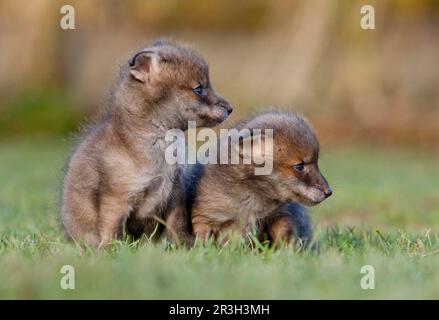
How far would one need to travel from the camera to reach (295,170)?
19.9ft

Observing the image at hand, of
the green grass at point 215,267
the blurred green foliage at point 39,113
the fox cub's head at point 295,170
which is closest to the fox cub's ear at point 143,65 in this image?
the fox cub's head at point 295,170

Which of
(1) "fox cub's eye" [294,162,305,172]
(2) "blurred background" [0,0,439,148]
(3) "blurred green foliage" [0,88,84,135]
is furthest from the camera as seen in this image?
(3) "blurred green foliage" [0,88,84,135]

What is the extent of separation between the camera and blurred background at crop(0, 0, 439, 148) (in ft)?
66.9

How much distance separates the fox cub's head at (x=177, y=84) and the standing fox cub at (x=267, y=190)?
0.33 metres

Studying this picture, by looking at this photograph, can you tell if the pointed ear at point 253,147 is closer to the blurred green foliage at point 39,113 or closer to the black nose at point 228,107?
the black nose at point 228,107

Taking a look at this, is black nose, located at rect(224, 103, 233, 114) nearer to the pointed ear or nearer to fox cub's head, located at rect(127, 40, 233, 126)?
fox cub's head, located at rect(127, 40, 233, 126)

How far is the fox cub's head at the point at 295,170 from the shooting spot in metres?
6.00

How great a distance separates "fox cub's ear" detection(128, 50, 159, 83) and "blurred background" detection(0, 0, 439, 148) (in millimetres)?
13750

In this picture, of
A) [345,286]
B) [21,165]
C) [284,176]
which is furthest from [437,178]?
[345,286]

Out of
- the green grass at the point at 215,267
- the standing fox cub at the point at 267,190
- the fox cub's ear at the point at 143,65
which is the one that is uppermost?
the fox cub's ear at the point at 143,65

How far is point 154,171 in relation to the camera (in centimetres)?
583

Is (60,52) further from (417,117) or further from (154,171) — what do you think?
(154,171)

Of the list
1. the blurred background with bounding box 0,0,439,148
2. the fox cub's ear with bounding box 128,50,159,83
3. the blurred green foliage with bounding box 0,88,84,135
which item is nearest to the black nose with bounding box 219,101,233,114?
the fox cub's ear with bounding box 128,50,159,83

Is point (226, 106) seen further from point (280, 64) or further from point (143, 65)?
point (280, 64)
